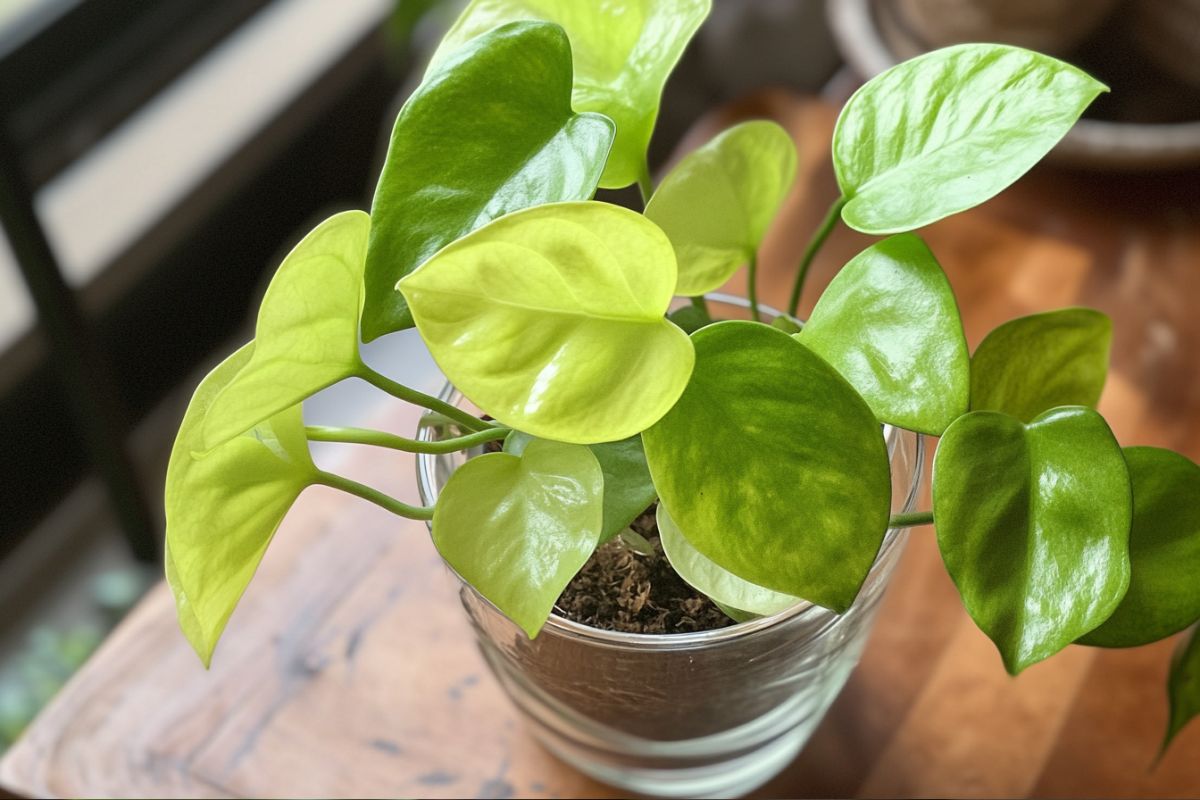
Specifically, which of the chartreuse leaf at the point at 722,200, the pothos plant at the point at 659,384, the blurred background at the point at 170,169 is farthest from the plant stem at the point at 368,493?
the blurred background at the point at 170,169

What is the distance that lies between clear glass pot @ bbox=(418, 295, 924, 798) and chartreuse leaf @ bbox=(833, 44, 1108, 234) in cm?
10

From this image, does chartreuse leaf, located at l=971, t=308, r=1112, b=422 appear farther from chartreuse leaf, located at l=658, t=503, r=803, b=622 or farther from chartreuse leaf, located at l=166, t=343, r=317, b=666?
chartreuse leaf, located at l=166, t=343, r=317, b=666

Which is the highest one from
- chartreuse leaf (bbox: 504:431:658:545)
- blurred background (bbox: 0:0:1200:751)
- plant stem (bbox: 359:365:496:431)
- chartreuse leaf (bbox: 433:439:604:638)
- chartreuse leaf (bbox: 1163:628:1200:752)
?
plant stem (bbox: 359:365:496:431)

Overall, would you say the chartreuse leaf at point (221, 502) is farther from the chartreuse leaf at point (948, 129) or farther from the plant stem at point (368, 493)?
the chartreuse leaf at point (948, 129)

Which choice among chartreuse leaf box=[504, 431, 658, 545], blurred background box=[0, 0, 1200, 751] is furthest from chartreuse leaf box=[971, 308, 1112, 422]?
blurred background box=[0, 0, 1200, 751]

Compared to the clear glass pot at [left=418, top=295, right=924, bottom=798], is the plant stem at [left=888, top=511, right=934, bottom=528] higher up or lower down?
higher up

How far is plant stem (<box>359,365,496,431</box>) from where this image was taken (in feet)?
1.04

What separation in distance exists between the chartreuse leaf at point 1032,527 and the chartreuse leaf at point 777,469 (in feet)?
0.08

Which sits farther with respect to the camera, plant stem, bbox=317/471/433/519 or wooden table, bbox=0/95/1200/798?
wooden table, bbox=0/95/1200/798

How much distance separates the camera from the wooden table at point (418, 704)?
1.60ft

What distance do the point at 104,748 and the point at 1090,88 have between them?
1.52 ft

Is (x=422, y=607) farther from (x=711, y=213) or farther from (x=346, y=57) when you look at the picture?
(x=346, y=57)

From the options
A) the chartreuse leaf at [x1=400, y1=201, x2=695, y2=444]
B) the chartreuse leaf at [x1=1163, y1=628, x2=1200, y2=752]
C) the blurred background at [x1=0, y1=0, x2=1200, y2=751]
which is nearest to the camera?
the chartreuse leaf at [x1=400, y1=201, x2=695, y2=444]

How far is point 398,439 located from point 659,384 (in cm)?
9
